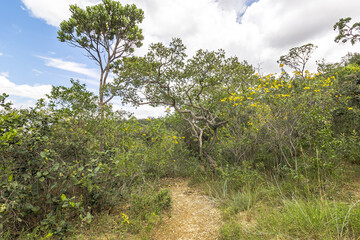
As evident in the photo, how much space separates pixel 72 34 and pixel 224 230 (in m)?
9.92

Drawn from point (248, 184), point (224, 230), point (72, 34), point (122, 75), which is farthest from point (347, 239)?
point (72, 34)

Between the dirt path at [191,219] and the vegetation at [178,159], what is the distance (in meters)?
0.20

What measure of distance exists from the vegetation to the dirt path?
0.20 m

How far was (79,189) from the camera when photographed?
9.05 ft

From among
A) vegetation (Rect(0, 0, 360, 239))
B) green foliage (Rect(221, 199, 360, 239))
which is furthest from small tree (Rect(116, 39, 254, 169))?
green foliage (Rect(221, 199, 360, 239))

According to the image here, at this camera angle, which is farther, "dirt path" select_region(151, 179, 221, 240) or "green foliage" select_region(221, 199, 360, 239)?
"dirt path" select_region(151, 179, 221, 240)

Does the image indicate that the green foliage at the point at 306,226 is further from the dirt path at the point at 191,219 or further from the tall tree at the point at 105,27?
the tall tree at the point at 105,27

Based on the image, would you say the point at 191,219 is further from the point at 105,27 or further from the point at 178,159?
the point at 105,27

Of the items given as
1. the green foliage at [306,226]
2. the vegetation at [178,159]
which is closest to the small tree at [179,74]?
the vegetation at [178,159]

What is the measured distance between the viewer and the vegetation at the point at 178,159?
6.98 ft

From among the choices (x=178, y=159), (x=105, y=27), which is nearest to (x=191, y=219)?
(x=178, y=159)

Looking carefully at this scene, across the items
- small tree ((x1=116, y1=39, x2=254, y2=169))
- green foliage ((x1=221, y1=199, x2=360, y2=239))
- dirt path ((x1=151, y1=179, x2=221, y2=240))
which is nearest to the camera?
green foliage ((x1=221, y1=199, x2=360, y2=239))

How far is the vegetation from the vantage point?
2129mm

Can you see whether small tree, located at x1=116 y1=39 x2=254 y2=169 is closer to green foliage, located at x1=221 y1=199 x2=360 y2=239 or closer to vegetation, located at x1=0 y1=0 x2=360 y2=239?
vegetation, located at x1=0 y1=0 x2=360 y2=239
